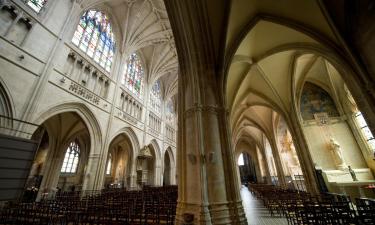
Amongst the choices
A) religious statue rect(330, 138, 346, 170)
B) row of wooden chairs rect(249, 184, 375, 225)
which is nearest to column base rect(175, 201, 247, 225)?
row of wooden chairs rect(249, 184, 375, 225)

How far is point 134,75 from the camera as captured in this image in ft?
54.5

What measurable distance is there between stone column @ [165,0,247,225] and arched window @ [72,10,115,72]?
814 cm

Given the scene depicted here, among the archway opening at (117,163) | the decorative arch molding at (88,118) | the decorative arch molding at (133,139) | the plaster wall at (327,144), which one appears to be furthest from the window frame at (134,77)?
the plaster wall at (327,144)

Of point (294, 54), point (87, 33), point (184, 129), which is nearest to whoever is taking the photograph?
point (184, 129)

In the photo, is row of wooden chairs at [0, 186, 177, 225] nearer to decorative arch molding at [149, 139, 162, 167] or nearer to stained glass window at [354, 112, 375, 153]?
decorative arch molding at [149, 139, 162, 167]

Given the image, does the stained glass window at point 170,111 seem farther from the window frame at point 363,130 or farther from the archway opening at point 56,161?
the window frame at point 363,130

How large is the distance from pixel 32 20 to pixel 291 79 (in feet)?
48.9

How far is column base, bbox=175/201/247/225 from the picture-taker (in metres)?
4.33

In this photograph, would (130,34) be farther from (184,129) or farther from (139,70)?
(184,129)

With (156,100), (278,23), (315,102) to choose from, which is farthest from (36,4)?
(315,102)

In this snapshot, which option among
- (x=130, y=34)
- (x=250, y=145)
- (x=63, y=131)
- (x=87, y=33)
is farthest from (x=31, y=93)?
(x=250, y=145)

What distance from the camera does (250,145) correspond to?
91.2 ft

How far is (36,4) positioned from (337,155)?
66.8 feet

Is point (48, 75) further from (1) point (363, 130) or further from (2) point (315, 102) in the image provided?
(1) point (363, 130)
